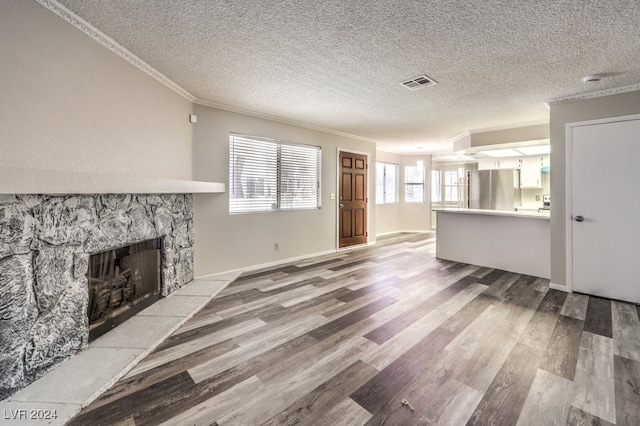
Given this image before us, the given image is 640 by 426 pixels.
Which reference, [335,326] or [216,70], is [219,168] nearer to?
[216,70]

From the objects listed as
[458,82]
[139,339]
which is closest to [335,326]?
[139,339]

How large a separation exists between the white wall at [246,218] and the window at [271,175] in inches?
4.8

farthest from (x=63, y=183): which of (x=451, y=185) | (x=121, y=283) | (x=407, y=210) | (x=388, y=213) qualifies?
(x=451, y=185)

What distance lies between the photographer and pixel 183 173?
3.69 m

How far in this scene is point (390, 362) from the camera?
2078mm

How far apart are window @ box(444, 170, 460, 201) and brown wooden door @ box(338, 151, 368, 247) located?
327 centimetres

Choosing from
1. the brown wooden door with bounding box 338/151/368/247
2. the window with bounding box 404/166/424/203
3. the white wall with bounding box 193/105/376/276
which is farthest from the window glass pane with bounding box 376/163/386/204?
the white wall with bounding box 193/105/376/276

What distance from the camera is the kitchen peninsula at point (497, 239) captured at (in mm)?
4168

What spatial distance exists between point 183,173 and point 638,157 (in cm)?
565

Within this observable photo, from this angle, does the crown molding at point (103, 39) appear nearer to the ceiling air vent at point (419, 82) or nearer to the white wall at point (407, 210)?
the ceiling air vent at point (419, 82)

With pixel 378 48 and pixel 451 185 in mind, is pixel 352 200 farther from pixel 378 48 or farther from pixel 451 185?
Result: pixel 378 48

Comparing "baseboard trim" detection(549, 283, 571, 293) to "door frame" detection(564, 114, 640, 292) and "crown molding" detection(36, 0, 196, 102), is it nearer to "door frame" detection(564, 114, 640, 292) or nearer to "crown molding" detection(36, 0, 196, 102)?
"door frame" detection(564, 114, 640, 292)

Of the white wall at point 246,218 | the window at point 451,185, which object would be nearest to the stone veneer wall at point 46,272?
the white wall at point 246,218

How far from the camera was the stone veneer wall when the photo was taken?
5.48 feet
